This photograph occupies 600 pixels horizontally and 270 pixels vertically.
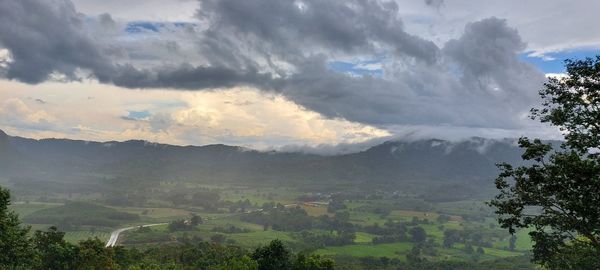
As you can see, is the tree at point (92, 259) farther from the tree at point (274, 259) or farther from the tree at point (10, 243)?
the tree at point (274, 259)

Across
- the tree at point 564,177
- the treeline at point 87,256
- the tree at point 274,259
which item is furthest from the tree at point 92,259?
the tree at point 564,177

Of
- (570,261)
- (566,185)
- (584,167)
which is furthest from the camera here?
(570,261)

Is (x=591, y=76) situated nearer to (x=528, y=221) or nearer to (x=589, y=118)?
(x=589, y=118)

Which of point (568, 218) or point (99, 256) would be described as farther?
point (99, 256)

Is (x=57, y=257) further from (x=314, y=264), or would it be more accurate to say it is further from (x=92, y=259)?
(x=314, y=264)

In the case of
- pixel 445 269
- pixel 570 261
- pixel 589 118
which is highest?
pixel 589 118

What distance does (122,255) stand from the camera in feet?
324

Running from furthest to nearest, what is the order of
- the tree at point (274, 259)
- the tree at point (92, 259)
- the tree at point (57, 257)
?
the tree at point (274, 259)
the tree at point (57, 257)
the tree at point (92, 259)

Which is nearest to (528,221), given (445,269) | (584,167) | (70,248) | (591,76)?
(584,167)

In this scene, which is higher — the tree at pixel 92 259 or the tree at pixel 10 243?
the tree at pixel 10 243

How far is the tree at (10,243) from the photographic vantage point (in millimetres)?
57062

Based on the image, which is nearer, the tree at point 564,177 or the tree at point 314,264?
the tree at point 564,177

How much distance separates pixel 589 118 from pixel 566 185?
4.73 meters

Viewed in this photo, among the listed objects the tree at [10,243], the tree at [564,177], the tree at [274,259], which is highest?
the tree at [564,177]
